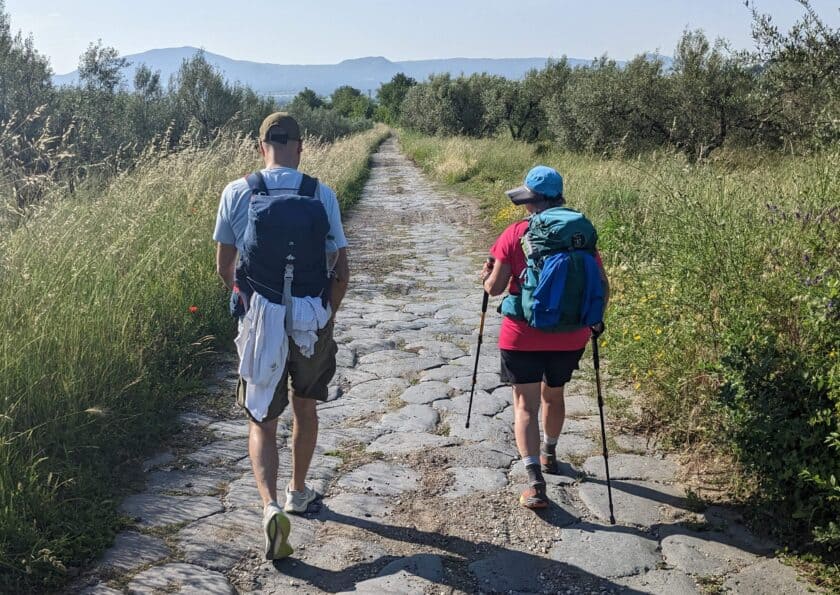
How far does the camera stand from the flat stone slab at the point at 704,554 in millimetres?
3232

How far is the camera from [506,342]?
3.78 m

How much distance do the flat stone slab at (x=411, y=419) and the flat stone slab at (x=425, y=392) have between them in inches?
4.4

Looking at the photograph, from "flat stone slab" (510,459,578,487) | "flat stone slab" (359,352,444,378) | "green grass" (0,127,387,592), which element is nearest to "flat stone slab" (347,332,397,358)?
"flat stone slab" (359,352,444,378)

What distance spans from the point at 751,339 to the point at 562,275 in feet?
3.84

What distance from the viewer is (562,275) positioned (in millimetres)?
3484

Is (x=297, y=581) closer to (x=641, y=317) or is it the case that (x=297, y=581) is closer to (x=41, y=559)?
(x=41, y=559)

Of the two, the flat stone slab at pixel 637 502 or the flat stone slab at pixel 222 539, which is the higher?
the flat stone slab at pixel 637 502

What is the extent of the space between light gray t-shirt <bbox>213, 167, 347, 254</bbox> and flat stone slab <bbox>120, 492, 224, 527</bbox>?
4.53ft

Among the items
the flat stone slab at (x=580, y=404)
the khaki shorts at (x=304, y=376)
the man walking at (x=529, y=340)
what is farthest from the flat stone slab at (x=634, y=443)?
the khaki shorts at (x=304, y=376)

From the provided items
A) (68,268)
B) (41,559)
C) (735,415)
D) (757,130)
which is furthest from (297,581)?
(757,130)

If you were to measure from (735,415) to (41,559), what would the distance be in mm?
3219

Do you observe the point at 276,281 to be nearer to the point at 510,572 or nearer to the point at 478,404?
the point at 510,572

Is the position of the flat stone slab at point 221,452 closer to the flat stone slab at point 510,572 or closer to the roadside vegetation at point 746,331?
the flat stone slab at point 510,572

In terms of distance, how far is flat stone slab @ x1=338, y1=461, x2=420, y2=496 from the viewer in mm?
4031
